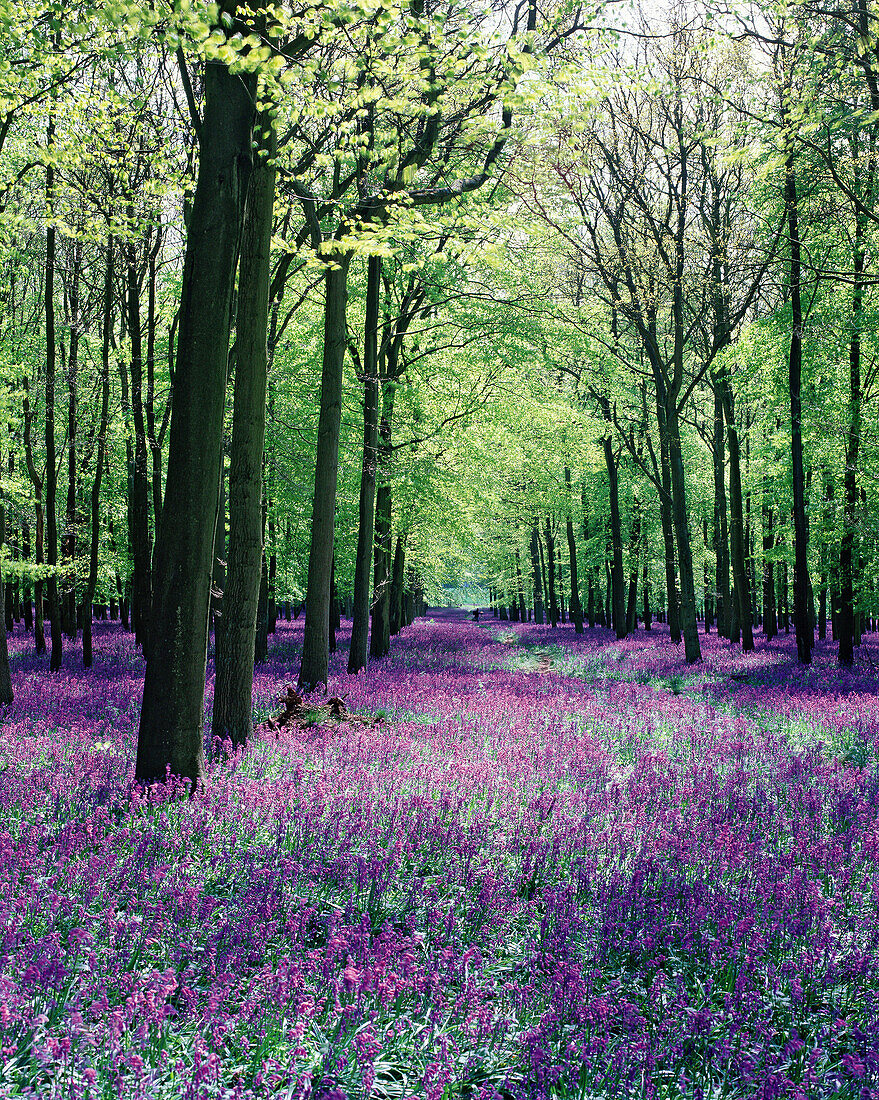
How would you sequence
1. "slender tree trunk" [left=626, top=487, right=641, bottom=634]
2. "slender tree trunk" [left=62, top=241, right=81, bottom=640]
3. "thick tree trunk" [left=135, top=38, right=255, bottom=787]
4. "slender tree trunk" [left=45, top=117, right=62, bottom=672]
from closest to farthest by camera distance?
"thick tree trunk" [left=135, top=38, right=255, bottom=787] → "slender tree trunk" [left=45, top=117, right=62, bottom=672] → "slender tree trunk" [left=62, top=241, right=81, bottom=640] → "slender tree trunk" [left=626, top=487, right=641, bottom=634]

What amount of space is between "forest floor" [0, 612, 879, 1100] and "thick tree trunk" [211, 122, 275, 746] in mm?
615

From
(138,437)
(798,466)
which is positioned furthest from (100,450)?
(798,466)

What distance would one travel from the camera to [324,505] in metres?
11.1

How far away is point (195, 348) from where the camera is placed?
18.0 feet

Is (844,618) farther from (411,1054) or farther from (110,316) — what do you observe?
(110,316)

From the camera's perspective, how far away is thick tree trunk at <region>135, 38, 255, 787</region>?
5422 mm

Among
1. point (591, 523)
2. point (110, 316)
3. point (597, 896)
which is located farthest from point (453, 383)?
point (591, 523)

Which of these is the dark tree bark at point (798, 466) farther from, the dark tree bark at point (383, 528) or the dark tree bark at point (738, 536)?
the dark tree bark at point (383, 528)

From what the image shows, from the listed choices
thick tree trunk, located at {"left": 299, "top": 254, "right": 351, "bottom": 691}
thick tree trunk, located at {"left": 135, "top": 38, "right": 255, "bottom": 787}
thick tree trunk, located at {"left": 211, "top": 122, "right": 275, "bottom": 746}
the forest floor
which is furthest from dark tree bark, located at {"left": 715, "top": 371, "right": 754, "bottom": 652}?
thick tree trunk, located at {"left": 135, "top": 38, "right": 255, "bottom": 787}

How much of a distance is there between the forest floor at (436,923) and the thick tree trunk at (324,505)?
3.76 metres

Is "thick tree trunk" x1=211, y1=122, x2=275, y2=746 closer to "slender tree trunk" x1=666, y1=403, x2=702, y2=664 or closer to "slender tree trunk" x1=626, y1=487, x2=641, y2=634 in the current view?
"slender tree trunk" x1=666, y1=403, x2=702, y2=664

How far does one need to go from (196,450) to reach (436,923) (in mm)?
3762

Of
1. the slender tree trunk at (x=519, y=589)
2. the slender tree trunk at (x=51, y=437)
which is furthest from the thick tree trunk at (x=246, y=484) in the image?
the slender tree trunk at (x=519, y=589)

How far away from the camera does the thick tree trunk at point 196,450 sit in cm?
542
